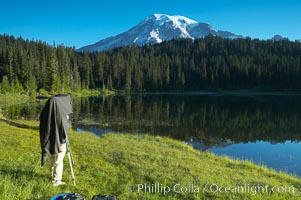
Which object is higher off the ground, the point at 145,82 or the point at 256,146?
the point at 145,82

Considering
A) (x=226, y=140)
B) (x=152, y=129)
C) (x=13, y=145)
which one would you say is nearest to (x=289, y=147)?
(x=226, y=140)

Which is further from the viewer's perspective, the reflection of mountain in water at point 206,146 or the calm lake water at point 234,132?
the reflection of mountain in water at point 206,146

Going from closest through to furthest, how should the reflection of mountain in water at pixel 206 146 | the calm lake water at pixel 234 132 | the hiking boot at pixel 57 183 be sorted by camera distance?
1. the hiking boot at pixel 57 183
2. the calm lake water at pixel 234 132
3. the reflection of mountain in water at pixel 206 146

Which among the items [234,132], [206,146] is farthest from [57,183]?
[234,132]

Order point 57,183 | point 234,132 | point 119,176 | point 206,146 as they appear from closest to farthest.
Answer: point 57,183 < point 119,176 < point 206,146 < point 234,132

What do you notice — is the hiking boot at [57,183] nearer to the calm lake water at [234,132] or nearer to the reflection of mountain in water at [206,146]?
the calm lake water at [234,132]

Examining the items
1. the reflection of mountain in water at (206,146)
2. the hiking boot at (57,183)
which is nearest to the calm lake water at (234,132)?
the reflection of mountain in water at (206,146)

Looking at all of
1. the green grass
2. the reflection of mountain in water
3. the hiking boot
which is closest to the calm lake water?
the reflection of mountain in water

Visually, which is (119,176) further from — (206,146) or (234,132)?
(234,132)

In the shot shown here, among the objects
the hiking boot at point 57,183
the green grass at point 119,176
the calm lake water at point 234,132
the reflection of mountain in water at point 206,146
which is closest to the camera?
the green grass at point 119,176

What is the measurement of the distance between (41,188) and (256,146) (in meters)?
23.2

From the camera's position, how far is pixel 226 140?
29.3 m

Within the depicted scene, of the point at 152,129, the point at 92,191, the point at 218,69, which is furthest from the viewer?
the point at 218,69

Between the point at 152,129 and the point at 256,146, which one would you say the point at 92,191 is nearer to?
the point at 256,146
